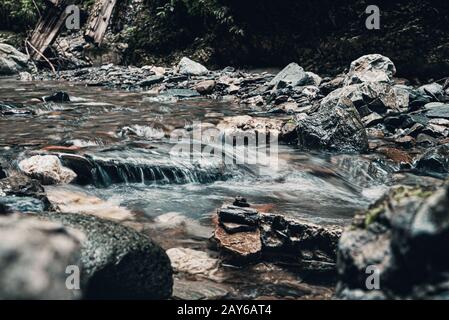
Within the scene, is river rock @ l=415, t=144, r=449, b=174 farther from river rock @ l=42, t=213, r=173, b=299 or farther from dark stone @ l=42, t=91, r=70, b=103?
dark stone @ l=42, t=91, r=70, b=103

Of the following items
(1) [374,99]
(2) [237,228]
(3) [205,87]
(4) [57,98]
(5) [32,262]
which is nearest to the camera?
(5) [32,262]

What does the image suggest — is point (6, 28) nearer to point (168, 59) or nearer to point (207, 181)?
point (168, 59)

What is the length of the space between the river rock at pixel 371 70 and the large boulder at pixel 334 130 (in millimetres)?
2860

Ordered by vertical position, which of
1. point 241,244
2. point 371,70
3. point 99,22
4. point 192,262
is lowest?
point 192,262

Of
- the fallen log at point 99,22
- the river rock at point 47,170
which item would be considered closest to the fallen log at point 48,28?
the fallen log at point 99,22

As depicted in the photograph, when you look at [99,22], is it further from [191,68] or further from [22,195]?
A: [22,195]

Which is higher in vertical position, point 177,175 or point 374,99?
point 374,99

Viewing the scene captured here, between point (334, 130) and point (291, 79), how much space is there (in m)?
4.26

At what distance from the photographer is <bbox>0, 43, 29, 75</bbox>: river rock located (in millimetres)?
16250

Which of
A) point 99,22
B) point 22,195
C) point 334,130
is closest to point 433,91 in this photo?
point 334,130

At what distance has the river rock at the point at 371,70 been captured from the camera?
10.9 metres

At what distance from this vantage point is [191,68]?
15.1 meters

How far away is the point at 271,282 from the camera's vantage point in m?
3.75

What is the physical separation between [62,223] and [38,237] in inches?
30.1
